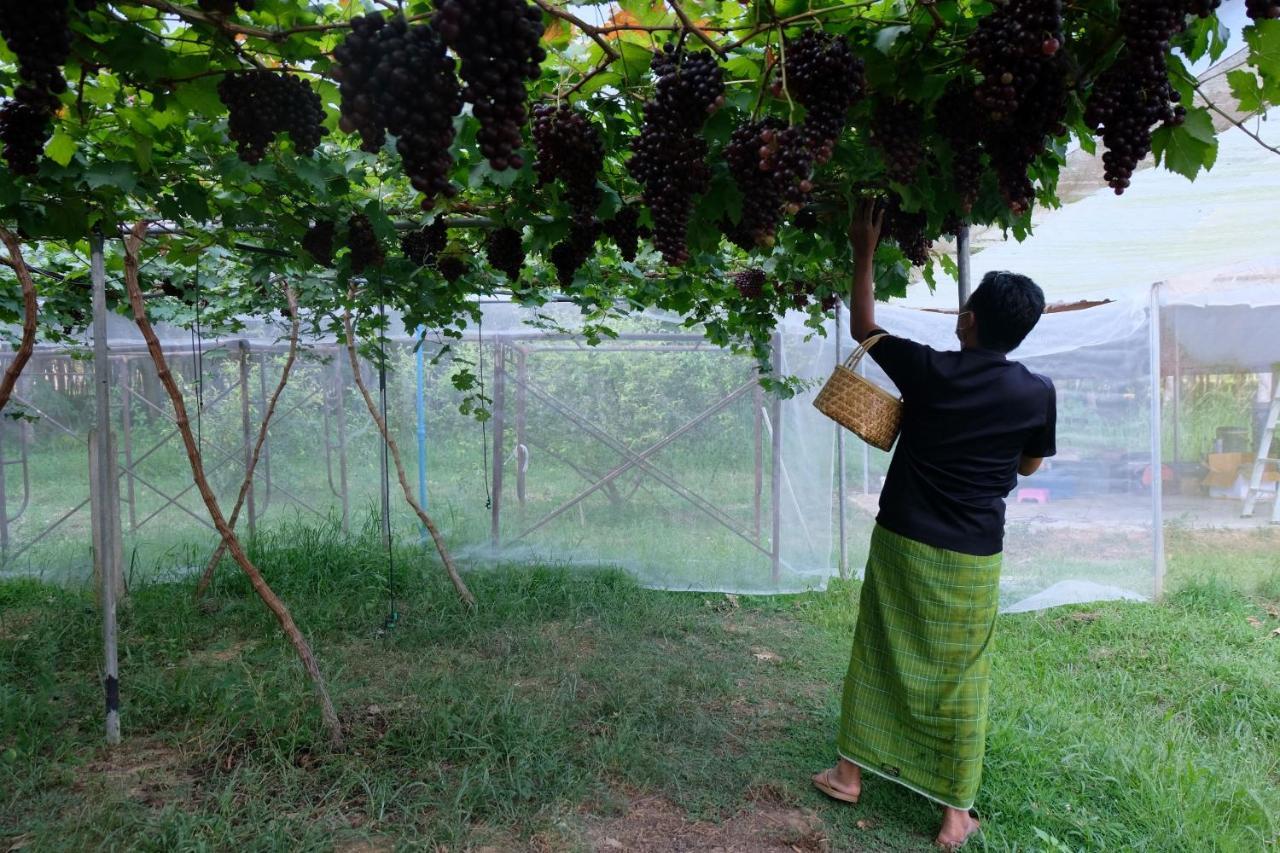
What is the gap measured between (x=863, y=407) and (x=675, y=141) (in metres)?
1.10

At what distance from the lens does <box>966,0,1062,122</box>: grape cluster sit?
4.50ft

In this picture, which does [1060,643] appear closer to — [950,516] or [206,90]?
[950,516]

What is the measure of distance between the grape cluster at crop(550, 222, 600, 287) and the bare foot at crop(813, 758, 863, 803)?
2.03m

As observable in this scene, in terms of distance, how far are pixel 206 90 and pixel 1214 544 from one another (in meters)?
7.40

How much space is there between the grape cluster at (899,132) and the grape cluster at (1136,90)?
0.38 meters

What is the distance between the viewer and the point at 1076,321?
5.77 m

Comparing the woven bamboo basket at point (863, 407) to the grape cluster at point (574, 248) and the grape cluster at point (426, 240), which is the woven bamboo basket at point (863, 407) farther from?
the grape cluster at point (426, 240)

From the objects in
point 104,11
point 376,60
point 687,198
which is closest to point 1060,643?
point 687,198

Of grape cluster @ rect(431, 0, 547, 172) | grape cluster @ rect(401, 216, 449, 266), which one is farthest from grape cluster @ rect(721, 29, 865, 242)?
grape cluster @ rect(401, 216, 449, 266)

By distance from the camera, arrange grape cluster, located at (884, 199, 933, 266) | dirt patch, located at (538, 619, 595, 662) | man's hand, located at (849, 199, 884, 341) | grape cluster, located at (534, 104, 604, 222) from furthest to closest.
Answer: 1. dirt patch, located at (538, 619, 595, 662)
2. grape cluster, located at (884, 199, 933, 266)
3. man's hand, located at (849, 199, 884, 341)
4. grape cluster, located at (534, 104, 604, 222)

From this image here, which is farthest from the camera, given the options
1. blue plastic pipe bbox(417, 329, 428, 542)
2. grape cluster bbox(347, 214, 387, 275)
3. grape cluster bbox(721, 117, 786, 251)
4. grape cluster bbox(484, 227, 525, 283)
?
blue plastic pipe bbox(417, 329, 428, 542)

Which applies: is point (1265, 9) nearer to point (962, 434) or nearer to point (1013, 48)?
point (1013, 48)

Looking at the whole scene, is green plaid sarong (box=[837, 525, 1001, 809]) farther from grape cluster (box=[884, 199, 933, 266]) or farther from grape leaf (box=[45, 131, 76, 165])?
grape leaf (box=[45, 131, 76, 165])

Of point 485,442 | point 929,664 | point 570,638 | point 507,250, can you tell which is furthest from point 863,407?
point 485,442
